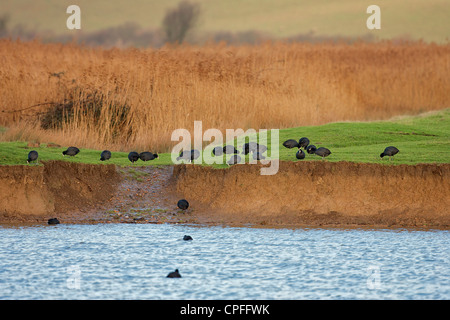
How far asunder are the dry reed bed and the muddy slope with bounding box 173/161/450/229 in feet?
17.6

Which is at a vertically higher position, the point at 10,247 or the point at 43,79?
the point at 43,79

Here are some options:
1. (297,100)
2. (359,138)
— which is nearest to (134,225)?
(359,138)

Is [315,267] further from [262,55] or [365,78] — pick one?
[365,78]

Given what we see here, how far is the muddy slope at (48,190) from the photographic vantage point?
12.2m

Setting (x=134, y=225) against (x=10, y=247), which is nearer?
(x=10, y=247)

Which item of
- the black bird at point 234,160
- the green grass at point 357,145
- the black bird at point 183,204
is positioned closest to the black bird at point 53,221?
the green grass at point 357,145

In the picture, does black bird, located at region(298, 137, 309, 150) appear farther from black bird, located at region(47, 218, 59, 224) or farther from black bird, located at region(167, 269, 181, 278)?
black bird, located at region(167, 269, 181, 278)

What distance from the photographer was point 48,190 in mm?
12594

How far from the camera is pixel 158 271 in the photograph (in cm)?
817

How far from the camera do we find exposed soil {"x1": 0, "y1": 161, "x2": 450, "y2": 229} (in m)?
11.9

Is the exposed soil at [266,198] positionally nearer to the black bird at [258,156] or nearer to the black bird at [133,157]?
the black bird at [258,156]

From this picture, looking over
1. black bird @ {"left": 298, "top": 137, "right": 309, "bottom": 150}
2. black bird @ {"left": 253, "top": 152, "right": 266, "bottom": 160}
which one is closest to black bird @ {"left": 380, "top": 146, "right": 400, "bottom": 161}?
black bird @ {"left": 298, "top": 137, "right": 309, "bottom": 150}

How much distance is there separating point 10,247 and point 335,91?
16.1 m
